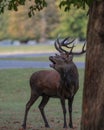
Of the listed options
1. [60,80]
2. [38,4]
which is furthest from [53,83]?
[38,4]

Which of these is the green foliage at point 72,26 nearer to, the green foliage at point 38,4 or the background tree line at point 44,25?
the background tree line at point 44,25

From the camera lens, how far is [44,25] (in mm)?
101750

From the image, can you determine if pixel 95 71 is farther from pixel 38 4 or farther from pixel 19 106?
pixel 19 106

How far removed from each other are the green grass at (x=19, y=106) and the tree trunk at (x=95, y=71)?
4.85 m

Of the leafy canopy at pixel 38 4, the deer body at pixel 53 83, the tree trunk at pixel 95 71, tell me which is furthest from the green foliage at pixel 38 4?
the deer body at pixel 53 83

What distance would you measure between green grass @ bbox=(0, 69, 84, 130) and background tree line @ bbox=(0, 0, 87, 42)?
217 feet

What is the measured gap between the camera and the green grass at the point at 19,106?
1558 centimetres

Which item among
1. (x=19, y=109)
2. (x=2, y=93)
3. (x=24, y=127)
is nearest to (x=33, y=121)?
(x=24, y=127)

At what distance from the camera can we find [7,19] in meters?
107

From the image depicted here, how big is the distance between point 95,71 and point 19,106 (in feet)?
36.7

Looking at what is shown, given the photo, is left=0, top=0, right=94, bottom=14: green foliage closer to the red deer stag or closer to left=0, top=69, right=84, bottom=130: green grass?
the red deer stag

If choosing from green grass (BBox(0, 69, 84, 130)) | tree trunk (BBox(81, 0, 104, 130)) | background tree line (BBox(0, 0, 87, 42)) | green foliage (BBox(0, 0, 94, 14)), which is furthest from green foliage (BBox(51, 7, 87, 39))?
tree trunk (BBox(81, 0, 104, 130))

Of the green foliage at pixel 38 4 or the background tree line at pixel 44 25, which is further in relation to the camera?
the background tree line at pixel 44 25

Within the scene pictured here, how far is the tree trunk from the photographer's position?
9.50 m
